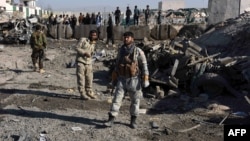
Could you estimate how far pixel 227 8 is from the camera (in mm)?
24875

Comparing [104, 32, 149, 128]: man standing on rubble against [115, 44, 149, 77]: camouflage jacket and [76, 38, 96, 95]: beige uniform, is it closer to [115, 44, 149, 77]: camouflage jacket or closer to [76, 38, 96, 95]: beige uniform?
[115, 44, 149, 77]: camouflage jacket

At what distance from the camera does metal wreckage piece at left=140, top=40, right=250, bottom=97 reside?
392 inches

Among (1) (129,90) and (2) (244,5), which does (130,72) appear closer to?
(1) (129,90)

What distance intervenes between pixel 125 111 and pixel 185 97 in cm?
184

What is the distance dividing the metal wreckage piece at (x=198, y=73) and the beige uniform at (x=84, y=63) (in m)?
1.80

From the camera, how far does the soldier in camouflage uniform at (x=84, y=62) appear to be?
938 centimetres

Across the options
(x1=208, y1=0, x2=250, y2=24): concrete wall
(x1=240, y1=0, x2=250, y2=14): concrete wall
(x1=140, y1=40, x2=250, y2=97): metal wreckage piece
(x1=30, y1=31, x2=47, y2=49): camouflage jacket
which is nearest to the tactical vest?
(x1=140, y1=40, x2=250, y2=97): metal wreckage piece

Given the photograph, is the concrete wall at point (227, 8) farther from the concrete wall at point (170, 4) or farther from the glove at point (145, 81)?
the concrete wall at point (170, 4)

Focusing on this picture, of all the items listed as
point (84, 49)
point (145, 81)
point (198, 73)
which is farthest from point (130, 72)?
point (198, 73)

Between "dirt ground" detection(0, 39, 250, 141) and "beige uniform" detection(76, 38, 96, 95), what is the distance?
0.43 m

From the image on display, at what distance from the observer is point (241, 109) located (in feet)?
28.8

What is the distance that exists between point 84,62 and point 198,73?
2876 millimetres

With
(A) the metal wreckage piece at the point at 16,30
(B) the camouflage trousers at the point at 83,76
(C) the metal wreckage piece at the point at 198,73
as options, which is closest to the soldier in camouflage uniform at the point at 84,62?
(B) the camouflage trousers at the point at 83,76

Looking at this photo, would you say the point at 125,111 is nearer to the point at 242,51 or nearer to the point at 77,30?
the point at 242,51
